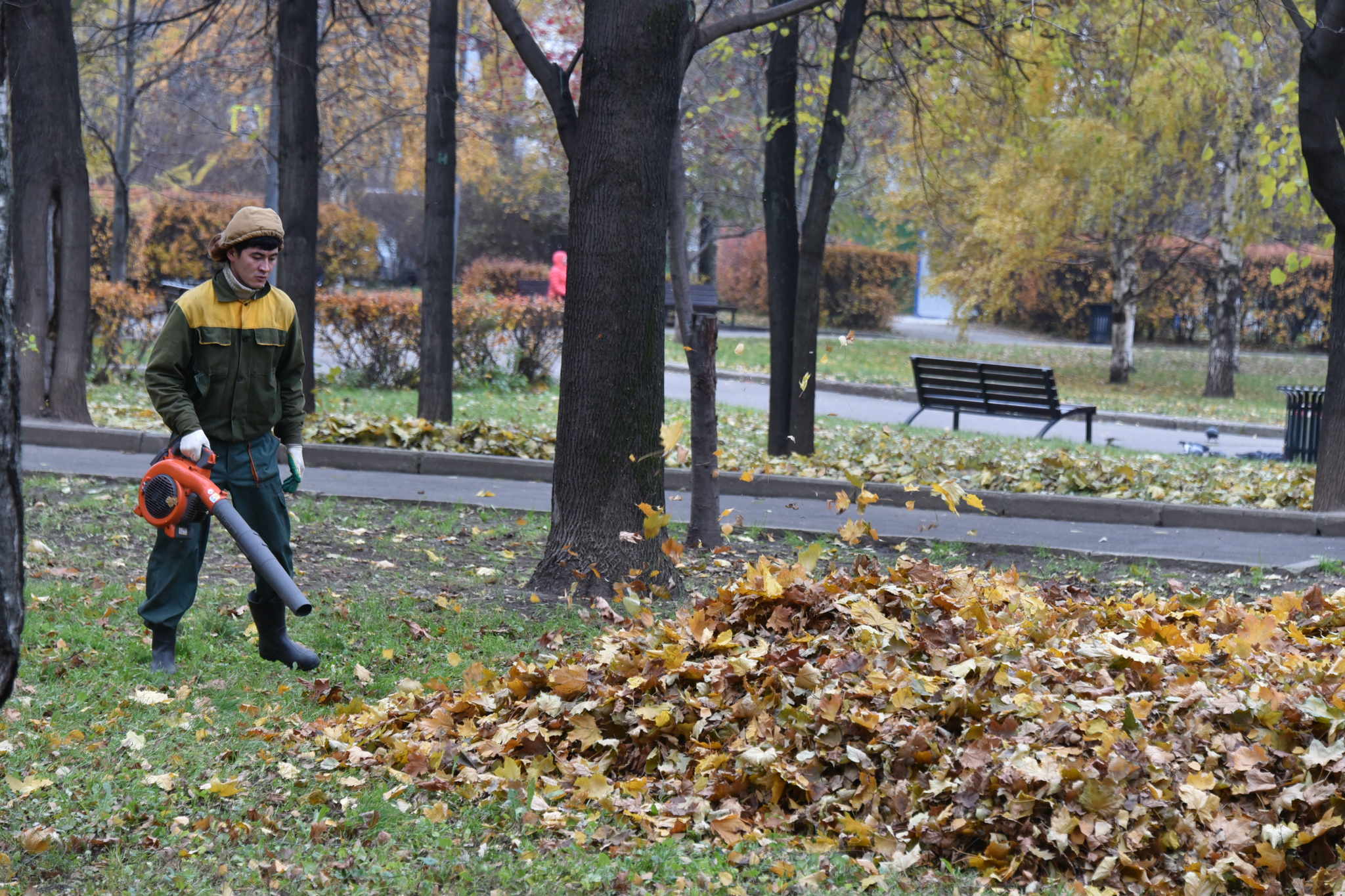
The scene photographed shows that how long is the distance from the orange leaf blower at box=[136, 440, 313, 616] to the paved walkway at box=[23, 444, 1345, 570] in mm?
3518

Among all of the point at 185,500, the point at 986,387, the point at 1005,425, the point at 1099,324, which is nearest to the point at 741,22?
the point at 185,500

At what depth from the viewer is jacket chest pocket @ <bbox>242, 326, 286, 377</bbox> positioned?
5.02 meters

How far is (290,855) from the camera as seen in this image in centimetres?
356

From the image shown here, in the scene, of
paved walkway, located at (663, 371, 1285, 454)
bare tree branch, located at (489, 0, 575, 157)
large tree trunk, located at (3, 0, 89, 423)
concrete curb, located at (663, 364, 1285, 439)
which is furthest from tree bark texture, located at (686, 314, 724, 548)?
concrete curb, located at (663, 364, 1285, 439)

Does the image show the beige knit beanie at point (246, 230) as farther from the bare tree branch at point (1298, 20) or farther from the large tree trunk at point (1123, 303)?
the large tree trunk at point (1123, 303)

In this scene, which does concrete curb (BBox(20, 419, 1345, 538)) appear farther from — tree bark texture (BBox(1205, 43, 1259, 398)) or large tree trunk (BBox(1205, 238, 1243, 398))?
large tree trunk (BBox(1205, 238, 1243, 398))

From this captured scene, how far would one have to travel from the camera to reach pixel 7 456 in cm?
275

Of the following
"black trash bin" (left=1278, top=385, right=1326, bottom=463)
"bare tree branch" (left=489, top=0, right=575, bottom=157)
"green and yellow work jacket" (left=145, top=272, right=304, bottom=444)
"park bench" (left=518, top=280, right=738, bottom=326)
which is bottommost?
"black trash bin" (left=1278, top=385, right=1326, bottom=463)

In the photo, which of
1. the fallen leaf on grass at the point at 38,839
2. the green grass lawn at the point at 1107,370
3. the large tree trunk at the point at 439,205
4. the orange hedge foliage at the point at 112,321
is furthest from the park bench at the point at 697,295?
the fallen leaf on grass at the point at 38,839

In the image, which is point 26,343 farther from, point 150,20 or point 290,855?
point 290,855

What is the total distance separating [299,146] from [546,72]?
19.6 feet

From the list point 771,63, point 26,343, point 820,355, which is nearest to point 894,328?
point 820,355

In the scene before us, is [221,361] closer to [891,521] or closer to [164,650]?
[164,650]

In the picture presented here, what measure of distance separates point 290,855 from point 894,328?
112ft
